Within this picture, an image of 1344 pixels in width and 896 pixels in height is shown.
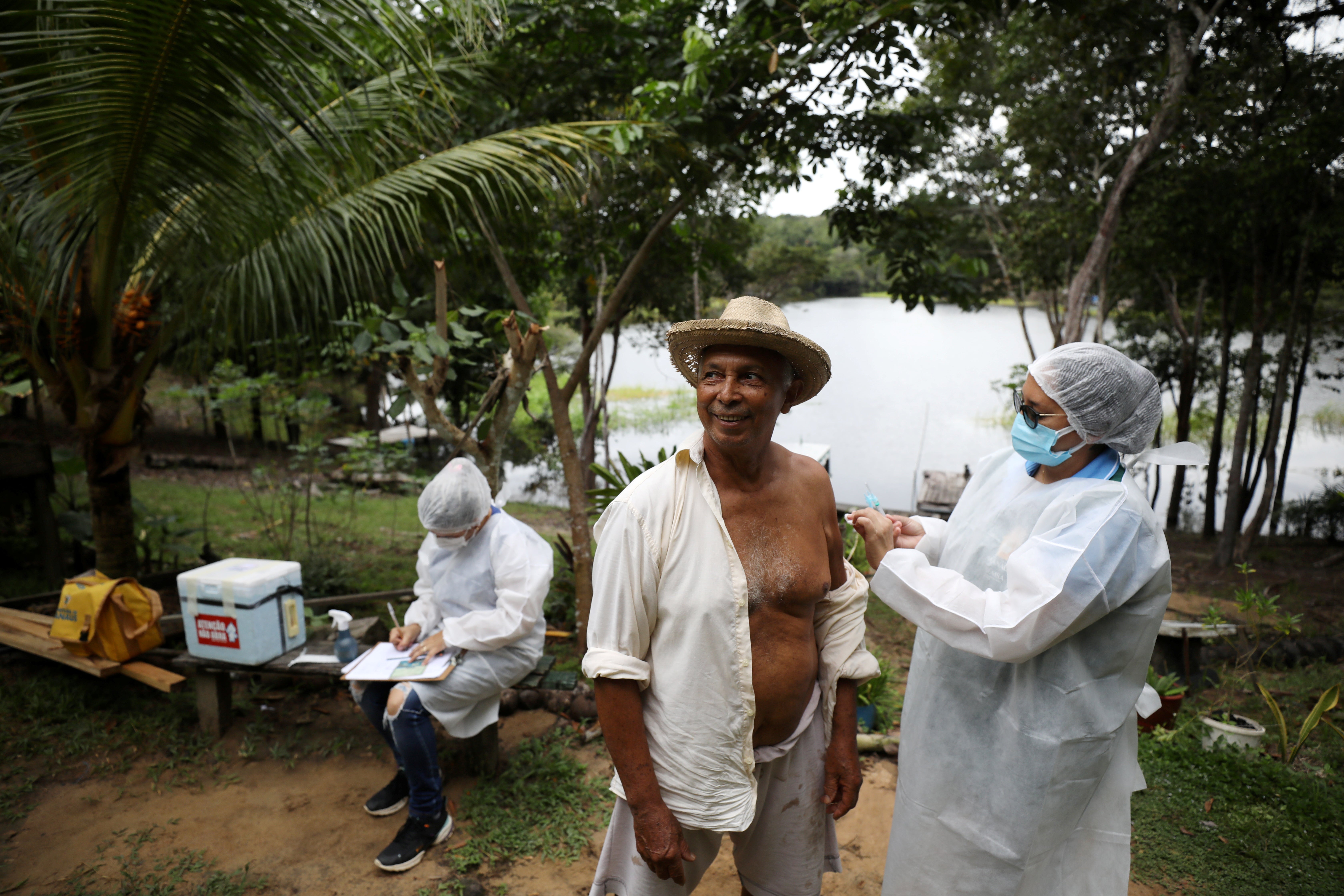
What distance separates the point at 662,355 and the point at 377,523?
299 inches

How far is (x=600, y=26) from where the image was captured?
4656mm

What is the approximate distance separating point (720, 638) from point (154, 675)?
11.1 ft

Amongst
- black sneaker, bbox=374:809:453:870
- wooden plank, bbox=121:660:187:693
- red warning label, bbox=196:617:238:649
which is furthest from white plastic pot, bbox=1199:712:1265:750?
wooden plank, bbox=121:660:187:693

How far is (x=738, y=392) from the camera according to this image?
1678 mm

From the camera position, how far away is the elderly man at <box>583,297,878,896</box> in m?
1.65

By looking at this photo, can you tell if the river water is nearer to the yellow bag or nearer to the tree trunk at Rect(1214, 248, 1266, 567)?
the tree trunk at Rect(1214, 248, 1266, 567)

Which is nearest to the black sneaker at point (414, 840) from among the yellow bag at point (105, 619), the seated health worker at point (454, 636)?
the seated health worker at point (454, 636)

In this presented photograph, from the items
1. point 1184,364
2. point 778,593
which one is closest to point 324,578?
point 778,593

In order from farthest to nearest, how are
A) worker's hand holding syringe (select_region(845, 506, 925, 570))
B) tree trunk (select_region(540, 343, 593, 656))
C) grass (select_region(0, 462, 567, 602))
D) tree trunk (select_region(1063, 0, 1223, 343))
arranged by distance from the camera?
tree trunk (select_region(1063, 0, 1223, 343)) < grass (select_region(0, 462, 567, 602)) < tree trunk (select_region(540, 343, 593, 656)) < worker's hand holding syringe (select_region(845, 506, 925, 570))

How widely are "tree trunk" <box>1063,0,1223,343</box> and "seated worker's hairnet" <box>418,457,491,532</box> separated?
653 centimetres

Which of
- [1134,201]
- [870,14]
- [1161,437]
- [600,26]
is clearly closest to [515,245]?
[600,26]

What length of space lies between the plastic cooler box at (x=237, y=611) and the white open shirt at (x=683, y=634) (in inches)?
100

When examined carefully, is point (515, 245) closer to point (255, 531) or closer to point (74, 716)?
point (74, 716)

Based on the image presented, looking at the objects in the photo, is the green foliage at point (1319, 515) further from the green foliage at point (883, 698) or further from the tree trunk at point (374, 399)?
the tree trunk at point (374, 399)
